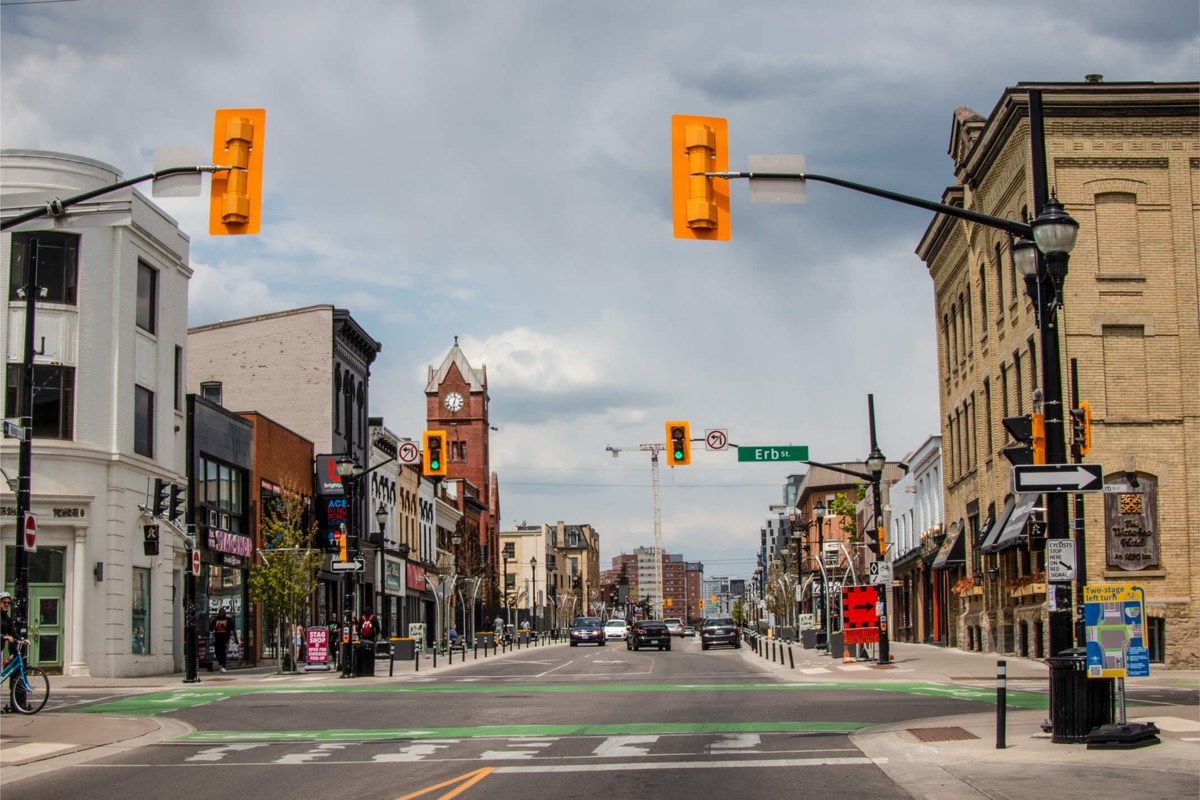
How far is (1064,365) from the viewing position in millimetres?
35906

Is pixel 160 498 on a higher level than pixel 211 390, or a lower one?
lower

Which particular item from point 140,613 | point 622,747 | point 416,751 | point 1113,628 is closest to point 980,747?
point 1113,628

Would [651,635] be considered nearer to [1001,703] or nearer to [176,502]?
[176,502]

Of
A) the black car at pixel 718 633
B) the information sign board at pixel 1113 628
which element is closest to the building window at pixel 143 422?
the information sign board at pixel 1113 628

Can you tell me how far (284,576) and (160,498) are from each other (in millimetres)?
5982

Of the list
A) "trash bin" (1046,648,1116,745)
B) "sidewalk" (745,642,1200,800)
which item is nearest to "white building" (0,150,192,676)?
"sidewalk" (745,642,1200,800)

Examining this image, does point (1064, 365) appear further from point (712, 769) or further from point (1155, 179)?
point (712, 769)

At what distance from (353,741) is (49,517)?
20371 mm

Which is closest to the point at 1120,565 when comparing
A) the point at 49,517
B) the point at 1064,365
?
the point at 1064,365

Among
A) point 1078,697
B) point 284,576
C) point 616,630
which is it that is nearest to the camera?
point 1078,697

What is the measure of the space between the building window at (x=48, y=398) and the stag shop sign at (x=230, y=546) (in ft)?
28.0

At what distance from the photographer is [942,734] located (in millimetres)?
17203

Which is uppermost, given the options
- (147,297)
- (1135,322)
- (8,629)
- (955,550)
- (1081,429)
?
(147,297)

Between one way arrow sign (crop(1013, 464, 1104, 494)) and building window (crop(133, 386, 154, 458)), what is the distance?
29935 mm
